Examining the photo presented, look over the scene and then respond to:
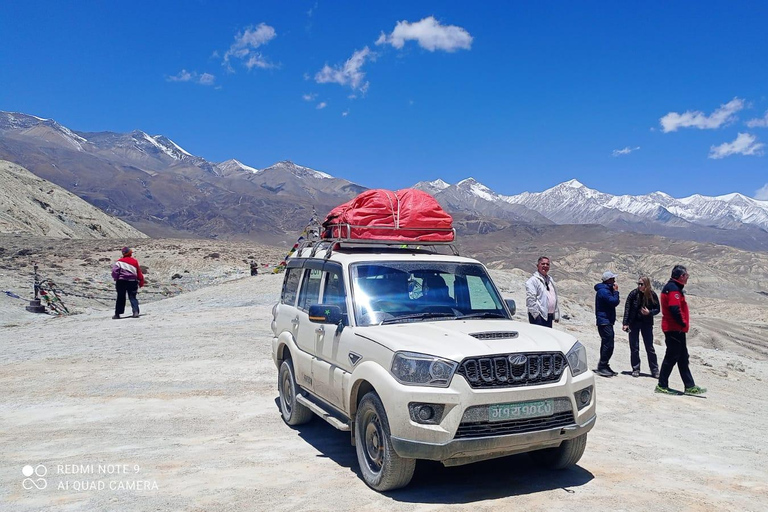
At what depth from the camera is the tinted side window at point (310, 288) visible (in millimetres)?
7003

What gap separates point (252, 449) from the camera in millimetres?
6641

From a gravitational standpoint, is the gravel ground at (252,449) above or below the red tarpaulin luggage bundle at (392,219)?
below

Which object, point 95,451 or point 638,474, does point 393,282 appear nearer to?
point 638,474

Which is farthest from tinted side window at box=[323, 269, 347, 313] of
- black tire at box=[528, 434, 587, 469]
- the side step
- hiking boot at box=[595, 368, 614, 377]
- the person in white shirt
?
hiking boot at box=[595, 368, 614, 377]

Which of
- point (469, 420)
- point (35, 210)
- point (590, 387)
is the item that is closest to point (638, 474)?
point (590, 387)

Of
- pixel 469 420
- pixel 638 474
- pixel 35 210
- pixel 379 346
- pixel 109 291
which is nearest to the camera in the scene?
pixel 469 420

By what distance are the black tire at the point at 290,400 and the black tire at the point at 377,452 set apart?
1882mm

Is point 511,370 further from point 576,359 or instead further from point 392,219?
point 392,219

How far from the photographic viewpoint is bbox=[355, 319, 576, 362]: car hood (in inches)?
196

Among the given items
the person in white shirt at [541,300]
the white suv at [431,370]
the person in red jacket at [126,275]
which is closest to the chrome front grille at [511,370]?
the white suv at [431,370]

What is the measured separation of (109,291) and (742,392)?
87.7 feet

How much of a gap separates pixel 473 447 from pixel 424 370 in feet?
2.26

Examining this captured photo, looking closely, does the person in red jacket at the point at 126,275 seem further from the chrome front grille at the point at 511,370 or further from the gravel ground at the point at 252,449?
the chrome front grille at the point at 511,370

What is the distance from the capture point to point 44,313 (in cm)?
Result: 2127
